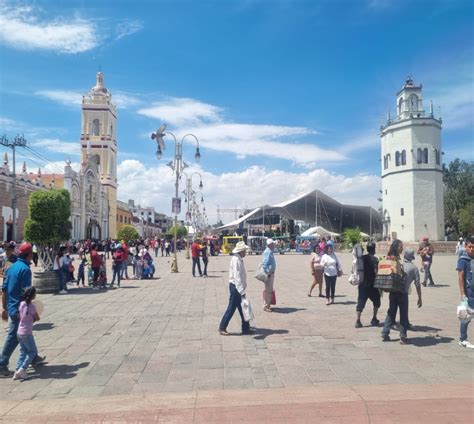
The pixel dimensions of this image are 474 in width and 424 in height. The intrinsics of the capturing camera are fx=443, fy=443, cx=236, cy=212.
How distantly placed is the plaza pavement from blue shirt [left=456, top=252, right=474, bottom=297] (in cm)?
87

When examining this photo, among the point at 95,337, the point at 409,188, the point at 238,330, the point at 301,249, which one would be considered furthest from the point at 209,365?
the point at 409,188

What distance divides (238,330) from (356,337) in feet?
6.78

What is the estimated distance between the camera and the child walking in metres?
5.48

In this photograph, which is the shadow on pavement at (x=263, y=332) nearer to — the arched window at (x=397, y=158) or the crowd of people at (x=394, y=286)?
the crowd of people at (x=394, y=286)

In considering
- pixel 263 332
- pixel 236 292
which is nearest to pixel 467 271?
pixel 263 332

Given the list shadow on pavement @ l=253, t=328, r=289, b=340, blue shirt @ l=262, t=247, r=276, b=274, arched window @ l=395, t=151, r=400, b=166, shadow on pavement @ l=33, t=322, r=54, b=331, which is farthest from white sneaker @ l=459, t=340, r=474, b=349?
arched window @ l=395, t=151, r=400, b=166

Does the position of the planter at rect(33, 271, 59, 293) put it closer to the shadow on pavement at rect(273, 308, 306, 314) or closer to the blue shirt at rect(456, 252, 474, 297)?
the shadow on pavement at rect(273, 308, 306, 314)

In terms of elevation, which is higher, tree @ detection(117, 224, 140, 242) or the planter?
tree @ detection(117, 224, 140, 242)

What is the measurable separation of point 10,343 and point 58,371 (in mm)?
699

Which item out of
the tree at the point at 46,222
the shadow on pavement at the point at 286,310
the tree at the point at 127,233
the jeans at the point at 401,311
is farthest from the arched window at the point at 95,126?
the jeans at the point at 401,311

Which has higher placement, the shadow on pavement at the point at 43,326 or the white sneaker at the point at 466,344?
the white sneaker at the point at 466,344

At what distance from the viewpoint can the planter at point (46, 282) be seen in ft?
44.9

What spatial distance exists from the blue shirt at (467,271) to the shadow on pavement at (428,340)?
98 centimetres

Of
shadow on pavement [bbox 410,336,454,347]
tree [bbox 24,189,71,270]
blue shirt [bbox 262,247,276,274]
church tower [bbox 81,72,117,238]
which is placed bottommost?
shadow on pavement [bbox 410,336,454,347]
